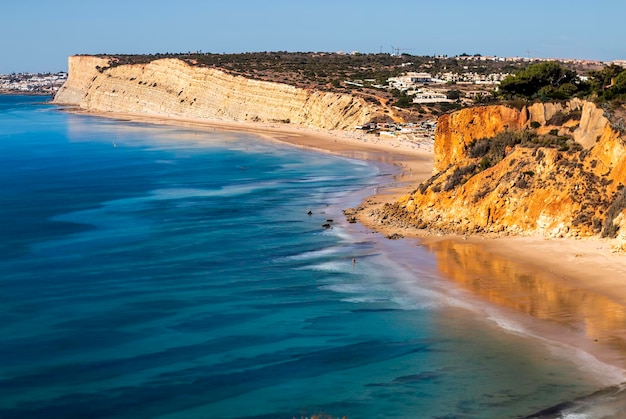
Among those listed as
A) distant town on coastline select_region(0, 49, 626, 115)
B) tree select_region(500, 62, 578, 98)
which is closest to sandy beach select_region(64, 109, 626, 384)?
tree select_region(500, 62, 578, 98)

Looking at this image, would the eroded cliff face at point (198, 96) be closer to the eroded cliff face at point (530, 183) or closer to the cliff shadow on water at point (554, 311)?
→ the eroded cliff face at point (530, 183)

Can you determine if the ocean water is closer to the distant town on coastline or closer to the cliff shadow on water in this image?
the cliff shadow on water

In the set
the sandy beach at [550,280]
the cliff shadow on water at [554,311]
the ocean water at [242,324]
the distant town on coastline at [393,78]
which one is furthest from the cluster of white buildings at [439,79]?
the cliff shadow on water at [554,311]

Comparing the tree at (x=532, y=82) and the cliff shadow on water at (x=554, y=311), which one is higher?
the tree at (x=532, y=82)

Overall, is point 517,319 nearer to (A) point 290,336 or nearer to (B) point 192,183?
(A) point 290,336

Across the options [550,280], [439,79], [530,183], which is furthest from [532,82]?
[439,79]

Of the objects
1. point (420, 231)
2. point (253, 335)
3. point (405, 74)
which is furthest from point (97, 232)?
point (405, 74)
